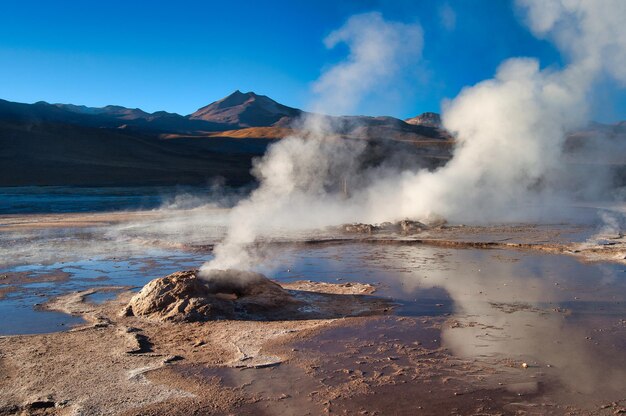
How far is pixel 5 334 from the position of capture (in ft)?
23.0

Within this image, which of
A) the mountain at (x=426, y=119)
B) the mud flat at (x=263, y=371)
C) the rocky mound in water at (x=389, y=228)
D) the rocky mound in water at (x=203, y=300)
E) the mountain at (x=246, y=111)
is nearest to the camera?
the mud flat at (x=263, y=371)

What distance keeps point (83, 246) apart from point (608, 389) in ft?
44.8

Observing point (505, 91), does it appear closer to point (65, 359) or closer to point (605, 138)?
point (65, 359)

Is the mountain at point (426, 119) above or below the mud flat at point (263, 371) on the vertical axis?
above

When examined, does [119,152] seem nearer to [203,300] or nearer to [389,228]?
[389,228]

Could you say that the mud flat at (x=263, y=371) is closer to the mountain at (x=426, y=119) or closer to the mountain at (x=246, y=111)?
the mountain at (x=246, y=111)

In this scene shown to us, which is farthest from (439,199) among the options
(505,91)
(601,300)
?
(601,300)

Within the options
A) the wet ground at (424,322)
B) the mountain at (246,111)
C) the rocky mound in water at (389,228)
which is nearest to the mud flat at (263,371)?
the wet ground at (424,322)

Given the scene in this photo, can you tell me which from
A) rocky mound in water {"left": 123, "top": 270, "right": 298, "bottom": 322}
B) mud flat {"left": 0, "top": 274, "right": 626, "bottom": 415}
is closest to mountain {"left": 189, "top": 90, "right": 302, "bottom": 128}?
rocky mound in water {"left": 123, "top": 270, "right": 298, "bottom": 322}

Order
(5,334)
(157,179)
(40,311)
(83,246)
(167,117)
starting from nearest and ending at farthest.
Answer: (5,334) < (40,311) < (83,246) < (157,179) < (167,117)

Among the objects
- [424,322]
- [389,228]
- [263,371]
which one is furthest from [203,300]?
[389,228]

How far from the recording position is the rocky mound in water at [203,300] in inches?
301

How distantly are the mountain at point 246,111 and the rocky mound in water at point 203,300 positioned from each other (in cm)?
12000

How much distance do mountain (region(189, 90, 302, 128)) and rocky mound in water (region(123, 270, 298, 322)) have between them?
120002mm
